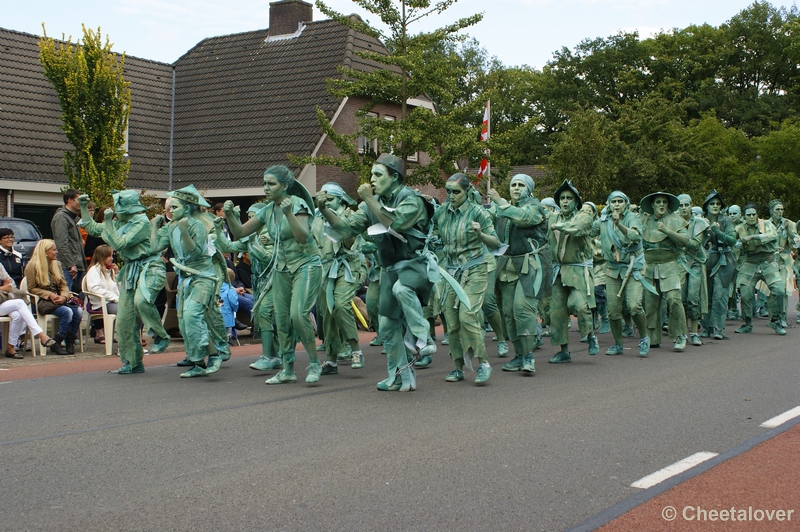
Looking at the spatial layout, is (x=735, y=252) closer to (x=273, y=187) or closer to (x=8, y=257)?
(x=273, y=187)

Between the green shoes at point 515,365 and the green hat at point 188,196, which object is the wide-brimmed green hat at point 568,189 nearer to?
the green shoes at point 515,365

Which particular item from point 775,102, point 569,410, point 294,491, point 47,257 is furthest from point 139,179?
point 775,102

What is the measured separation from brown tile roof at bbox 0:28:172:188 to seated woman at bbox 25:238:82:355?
1165cm

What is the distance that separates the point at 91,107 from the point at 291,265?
42.0 feet

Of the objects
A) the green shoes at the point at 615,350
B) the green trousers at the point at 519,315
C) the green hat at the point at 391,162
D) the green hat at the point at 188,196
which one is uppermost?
the green hat at the point at 391,162

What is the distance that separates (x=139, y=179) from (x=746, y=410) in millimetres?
22865

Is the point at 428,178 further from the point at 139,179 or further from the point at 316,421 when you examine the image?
the point at 316,421

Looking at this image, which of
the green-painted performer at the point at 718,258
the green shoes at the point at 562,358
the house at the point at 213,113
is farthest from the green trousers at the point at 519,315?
the house at the point at 213,113

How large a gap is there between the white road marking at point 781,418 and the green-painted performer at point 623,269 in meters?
4.29

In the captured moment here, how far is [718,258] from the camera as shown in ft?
53.0

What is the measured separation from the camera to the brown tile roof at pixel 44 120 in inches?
984

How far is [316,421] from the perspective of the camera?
7719 mm

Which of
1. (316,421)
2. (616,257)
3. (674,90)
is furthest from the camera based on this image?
(674,90)

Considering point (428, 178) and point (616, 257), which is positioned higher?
point (428, 178)
